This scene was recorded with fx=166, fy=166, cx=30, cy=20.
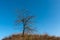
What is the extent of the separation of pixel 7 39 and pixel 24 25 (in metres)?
5.11

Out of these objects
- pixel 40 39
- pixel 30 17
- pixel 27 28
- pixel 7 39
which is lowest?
pixel 40 39

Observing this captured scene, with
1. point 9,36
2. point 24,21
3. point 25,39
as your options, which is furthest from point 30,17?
point 25,39

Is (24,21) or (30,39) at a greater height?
(24,21)

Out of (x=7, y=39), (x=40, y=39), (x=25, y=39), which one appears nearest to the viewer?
(x=40, y=39)

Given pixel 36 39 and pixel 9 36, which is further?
pixel 9 36

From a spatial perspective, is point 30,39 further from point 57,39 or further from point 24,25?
point 24,25

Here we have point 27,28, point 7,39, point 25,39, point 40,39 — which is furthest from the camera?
point 27,28

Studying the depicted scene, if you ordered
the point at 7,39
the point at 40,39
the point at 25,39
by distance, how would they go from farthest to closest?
1. the point at 7,39
2. the point at 25,39
3. the point at 40,39

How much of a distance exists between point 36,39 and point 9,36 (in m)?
10.5

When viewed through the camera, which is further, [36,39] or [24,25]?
[24,25]

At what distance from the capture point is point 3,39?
3641cm

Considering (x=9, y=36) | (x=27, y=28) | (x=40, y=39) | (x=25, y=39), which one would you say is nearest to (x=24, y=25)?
(x=27, y=28)

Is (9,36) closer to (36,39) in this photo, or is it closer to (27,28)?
(27,28)

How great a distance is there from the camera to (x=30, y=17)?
126 ft
